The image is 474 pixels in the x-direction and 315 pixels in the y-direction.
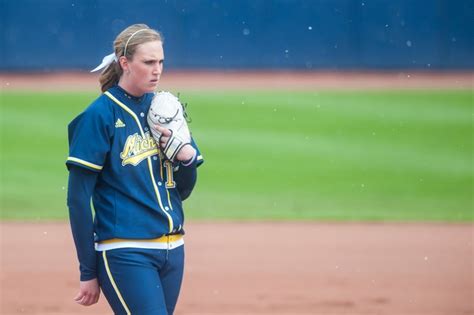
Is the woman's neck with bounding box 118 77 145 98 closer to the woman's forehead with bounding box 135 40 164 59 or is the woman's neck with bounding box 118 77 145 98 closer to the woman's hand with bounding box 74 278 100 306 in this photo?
the woman's forehead with bounding box 135 40 164 59

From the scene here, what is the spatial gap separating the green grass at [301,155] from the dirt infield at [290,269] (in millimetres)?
871

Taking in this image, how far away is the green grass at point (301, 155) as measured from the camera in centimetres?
1026

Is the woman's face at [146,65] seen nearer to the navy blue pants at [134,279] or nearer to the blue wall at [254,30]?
the navy blue pants at [134,279]

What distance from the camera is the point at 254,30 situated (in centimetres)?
2084

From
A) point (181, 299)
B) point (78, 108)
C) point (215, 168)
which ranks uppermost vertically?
point (78, 108)

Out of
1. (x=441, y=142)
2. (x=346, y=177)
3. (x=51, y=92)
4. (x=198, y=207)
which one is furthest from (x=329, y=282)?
(x=51, y=92)

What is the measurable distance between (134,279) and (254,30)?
1801cm

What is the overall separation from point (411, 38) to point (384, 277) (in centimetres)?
1505

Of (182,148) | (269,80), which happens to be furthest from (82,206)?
(269,80)

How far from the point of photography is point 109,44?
20.7 meters

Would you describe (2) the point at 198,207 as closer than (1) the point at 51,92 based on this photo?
Yes

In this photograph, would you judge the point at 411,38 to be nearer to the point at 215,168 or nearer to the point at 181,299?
the point at 215,168

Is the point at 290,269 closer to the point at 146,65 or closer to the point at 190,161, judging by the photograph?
the point at 190,161

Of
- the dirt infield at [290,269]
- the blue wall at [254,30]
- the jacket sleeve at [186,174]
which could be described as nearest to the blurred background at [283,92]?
the blue wall at [254,30]
